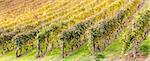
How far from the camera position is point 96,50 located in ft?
133

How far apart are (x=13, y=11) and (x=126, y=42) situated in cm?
3102

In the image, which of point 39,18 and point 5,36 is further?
point 39,18

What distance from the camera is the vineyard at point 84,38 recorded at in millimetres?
38469

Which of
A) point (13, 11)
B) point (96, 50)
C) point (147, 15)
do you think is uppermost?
point (13, 11)

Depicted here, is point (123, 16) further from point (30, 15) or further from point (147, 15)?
point (30, 15)

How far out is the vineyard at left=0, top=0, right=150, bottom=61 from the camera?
38469mm

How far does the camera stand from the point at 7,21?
58719mm

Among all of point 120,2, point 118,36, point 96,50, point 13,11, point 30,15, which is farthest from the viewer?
point 13,11

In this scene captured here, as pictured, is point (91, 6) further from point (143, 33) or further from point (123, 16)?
point (143, 33)

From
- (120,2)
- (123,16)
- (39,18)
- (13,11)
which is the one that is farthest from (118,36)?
(13,11)

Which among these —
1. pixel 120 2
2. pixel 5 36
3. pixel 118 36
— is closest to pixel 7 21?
pixel 5 36

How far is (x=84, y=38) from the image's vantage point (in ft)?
141

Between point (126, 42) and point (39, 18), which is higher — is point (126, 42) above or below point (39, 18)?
below

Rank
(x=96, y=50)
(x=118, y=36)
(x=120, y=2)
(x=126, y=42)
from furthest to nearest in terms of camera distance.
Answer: (x=120, y=2)
(x=118, y=36)
(x=96, y=50)
(x=126, y=42)
